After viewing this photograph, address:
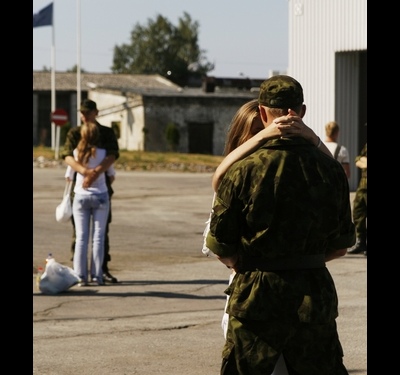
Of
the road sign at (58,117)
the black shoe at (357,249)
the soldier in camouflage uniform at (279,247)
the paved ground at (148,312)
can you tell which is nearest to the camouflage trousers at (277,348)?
the soldier in camouflage uniform at (279,247)

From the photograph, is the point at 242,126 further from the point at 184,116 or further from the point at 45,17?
the point at 184,116

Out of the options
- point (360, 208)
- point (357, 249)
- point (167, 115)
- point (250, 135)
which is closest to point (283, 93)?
point (250, 135)

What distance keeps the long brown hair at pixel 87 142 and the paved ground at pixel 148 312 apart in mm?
1318

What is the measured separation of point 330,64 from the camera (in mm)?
31672

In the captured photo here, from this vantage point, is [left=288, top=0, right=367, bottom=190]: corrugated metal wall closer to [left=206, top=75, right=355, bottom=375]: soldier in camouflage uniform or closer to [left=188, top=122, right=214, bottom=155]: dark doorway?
[left=206, top=75, right=355, bottom=375]: soldier in camouflage uniform

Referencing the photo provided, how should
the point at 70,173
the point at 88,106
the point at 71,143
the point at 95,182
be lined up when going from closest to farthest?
the point at 88,106, the point at 95,182, the point at 70,173, the point at 71,143

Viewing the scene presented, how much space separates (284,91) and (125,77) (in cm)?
9099

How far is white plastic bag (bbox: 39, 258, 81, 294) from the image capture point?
11.7 meters

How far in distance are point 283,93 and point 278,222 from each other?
526 millimetres

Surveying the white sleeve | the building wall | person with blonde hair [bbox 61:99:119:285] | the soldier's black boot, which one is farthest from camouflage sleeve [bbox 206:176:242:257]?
the building wall

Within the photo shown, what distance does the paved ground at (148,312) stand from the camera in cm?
841

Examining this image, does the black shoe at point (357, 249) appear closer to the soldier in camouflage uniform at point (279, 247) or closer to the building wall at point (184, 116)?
the soldier in camouflage uniform at point (279, 247)

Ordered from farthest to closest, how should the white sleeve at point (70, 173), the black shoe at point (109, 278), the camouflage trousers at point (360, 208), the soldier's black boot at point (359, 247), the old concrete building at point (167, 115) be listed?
the old concrete building at point (167, 115)
the soldier's black boot at point (359, 247)
the camouflage trousers at point (360, 208)
the black shoe at point (109, 278)
the white sleeve at point (70, 173)
